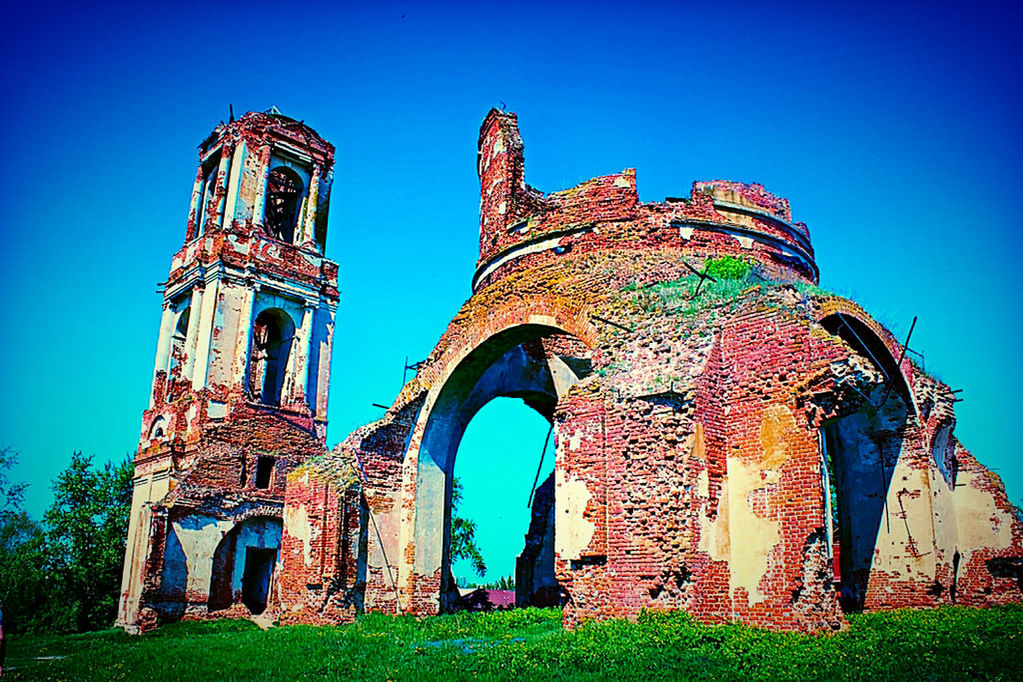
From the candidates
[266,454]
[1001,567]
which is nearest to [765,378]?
[1001,567]

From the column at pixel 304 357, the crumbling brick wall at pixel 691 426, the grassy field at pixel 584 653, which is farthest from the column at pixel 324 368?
the grassy field at pixel 584 653

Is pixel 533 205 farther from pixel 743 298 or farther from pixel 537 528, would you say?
pixel 537 528

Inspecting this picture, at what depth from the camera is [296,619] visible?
45.4ft

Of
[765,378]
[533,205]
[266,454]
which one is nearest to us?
[765,378]

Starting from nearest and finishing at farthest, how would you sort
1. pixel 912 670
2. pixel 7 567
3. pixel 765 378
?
pixel 912 670
pixel 765 378
pixel 7 567

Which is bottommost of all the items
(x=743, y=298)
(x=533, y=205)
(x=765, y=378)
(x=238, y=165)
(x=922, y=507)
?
(x=922, y=507)

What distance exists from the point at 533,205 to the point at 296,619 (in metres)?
8.59

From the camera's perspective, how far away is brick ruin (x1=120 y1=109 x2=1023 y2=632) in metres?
9.91

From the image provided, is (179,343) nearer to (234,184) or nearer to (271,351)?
(271,351)

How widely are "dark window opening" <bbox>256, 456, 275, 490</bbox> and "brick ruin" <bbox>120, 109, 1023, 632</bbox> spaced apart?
0.06 m

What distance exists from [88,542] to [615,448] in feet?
74.6

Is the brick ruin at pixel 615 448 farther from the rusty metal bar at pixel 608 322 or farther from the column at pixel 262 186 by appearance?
the column at pixel 262 186

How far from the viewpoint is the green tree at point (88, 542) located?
2581 centimetres

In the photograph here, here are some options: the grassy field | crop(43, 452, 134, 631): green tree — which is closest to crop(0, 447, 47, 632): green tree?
crop(43, 452, 134, 631): green tree
